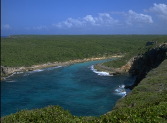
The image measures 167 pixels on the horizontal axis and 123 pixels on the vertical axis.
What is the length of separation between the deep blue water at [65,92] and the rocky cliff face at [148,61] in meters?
3.06

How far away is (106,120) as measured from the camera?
16.7 meters

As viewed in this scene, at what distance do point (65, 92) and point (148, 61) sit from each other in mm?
22913

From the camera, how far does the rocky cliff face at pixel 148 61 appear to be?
62188 millimetres

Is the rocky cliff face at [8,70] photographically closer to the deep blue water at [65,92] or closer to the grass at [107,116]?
the deep blue water at [65,92]

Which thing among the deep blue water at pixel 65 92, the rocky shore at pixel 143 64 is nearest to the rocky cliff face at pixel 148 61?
the rocky shore at pixel 143 64

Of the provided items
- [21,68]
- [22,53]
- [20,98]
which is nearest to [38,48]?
[22,53]

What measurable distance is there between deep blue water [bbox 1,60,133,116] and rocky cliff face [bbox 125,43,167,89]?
10.0 feet

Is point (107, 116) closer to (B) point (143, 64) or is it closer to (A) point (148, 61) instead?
(A) point (148, 61)

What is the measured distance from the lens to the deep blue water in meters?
46.7

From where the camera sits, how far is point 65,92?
57562 mm

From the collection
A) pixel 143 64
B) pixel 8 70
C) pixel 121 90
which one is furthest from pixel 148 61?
pixel 8 70

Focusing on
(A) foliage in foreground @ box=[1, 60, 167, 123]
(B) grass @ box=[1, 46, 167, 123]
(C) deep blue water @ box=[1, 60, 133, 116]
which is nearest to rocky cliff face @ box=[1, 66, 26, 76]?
(C) deep blue water @ box=[1, 60, 133, 116]

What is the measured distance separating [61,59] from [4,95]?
5186cm

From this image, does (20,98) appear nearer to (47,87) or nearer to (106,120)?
(47,87)
